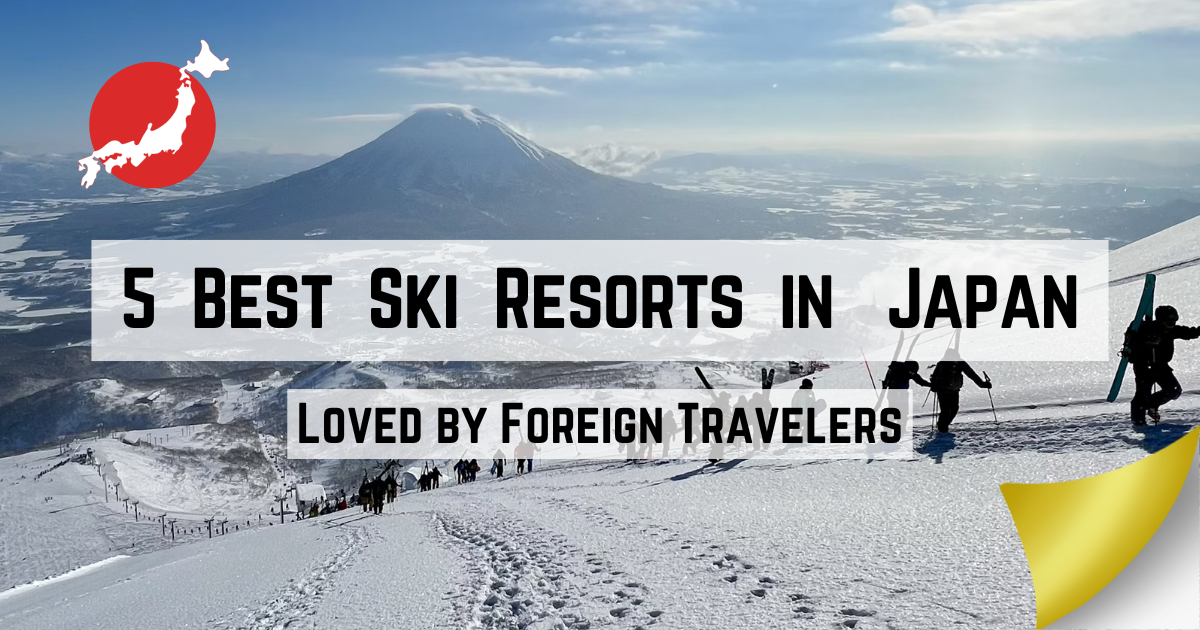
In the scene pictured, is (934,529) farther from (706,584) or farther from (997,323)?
(997,323)

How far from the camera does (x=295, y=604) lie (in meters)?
7.68

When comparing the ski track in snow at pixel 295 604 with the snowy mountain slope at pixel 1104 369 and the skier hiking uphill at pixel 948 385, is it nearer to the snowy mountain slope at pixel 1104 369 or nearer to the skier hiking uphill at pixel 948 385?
the skier hiking uphill at pixel 948 385

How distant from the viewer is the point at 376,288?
794 inches

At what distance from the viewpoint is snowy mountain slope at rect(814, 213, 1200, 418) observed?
38.0 ft

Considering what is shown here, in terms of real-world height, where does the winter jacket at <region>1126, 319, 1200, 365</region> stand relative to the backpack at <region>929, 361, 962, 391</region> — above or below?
above

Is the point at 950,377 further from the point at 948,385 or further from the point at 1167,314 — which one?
the point at 1167,314

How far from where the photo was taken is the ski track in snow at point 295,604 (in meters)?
7.14

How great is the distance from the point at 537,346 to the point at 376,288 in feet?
471

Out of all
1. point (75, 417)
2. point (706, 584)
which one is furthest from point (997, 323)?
point (75, 417)

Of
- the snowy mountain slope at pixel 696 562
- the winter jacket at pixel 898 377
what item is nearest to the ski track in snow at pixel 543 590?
the snowy mountain slope at pixel 696 562

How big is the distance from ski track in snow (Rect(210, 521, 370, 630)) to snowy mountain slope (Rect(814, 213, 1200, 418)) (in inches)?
388

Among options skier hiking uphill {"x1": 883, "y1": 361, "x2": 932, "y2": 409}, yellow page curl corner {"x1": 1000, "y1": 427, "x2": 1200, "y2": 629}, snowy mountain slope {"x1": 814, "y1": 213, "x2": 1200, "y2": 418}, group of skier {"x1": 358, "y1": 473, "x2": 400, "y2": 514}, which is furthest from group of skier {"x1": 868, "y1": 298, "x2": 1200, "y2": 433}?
group of skier {"x1": 358, "y1": 473, "x2": 400, "y2": 514}

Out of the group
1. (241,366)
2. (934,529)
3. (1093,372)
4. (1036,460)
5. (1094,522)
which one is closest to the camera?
(1094,522)

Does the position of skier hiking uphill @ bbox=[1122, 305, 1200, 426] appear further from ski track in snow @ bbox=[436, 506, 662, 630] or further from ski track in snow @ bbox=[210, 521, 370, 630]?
ski track in snow @ bbox=[210, 521, 370, 630]
